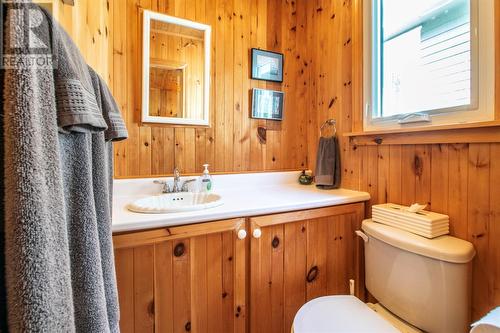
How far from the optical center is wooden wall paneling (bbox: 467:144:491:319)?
3.04ft

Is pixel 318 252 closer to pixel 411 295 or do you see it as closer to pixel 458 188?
pixel 411 295

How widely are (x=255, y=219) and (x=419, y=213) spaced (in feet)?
2.40

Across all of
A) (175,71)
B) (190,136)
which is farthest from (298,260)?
(175,71)

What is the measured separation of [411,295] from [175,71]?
160 centimetres

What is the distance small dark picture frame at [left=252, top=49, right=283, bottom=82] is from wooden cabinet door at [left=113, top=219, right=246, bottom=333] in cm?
108

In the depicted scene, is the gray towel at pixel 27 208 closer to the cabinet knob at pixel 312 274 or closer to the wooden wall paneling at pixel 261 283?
the wooden wall paneling at pixel 261 283

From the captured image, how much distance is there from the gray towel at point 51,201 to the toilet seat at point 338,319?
684 mm

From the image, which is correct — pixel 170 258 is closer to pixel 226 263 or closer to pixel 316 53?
pixel 226 263

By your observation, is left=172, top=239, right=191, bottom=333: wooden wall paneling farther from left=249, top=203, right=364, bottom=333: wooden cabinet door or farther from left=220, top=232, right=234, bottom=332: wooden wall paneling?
left=249, top=203, right=364, bottom=333: wooden cabinet door

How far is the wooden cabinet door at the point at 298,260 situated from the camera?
106cm

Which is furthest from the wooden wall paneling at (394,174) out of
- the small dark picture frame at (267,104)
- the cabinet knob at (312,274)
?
the small dark picture frame at (267,104)

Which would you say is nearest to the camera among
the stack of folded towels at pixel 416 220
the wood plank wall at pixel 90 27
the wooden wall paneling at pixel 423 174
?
the wood plank wall at pixel 90 27

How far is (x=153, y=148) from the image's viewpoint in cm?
136

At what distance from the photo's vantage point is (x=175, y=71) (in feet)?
4.57
